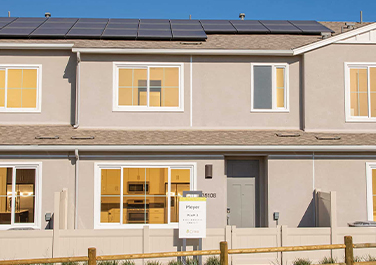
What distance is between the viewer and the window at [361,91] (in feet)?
47.9

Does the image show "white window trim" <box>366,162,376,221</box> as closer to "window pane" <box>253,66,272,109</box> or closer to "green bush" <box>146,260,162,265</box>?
"window pane" <box>253,66,272,109</box>

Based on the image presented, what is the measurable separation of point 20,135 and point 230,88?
6382 millimetres

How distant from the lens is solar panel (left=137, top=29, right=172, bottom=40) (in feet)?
51.1

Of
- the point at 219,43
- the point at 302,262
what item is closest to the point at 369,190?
the point at 302,262

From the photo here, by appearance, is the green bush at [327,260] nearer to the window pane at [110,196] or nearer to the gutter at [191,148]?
the gutter at [191,148]

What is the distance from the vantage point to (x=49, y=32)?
15867 mm

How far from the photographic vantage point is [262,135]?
13938 millimetres

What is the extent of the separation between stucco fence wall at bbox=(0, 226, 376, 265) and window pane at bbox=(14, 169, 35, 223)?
2.22 meters

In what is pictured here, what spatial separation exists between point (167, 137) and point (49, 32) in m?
5.78

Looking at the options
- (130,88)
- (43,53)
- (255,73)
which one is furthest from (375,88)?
(43,53)

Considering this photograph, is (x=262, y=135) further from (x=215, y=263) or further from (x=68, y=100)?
(x=68, y=100)

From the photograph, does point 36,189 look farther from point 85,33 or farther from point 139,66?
point 85,33

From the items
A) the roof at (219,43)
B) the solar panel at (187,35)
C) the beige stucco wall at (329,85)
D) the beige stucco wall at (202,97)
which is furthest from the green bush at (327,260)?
the solar panel at (187,35)

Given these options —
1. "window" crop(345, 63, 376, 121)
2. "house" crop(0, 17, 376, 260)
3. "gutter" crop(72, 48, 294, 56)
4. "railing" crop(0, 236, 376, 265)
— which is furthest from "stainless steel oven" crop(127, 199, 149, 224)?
"window" crop(345, 63, 376, 121)
